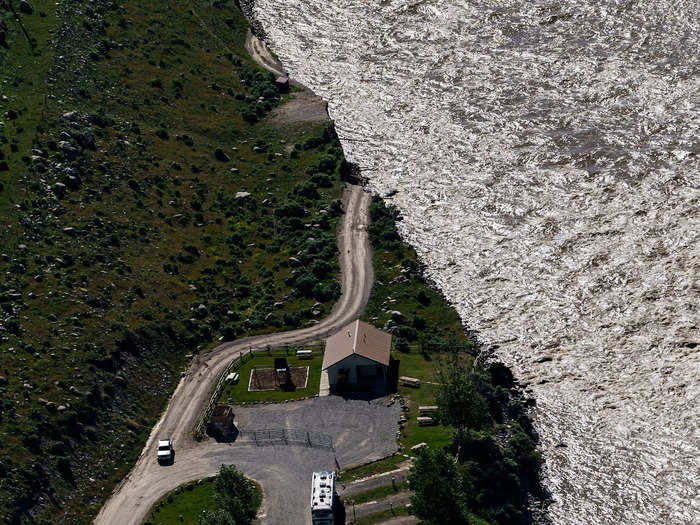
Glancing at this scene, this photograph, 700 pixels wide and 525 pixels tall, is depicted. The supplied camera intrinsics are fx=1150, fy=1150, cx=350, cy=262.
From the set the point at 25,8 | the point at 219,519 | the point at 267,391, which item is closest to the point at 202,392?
the point at 267,391

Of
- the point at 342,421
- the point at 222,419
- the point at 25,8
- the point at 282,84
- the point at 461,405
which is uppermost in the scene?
the point at 25,8

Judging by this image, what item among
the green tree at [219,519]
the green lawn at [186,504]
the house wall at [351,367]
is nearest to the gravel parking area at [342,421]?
the house wall at [351,367]

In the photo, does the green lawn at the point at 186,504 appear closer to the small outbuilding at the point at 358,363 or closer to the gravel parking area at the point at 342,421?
the gravel parking area at the point at 342,421

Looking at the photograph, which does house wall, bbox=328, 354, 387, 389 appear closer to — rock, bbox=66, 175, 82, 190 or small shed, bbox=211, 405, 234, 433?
small shed, bbox=211, 405, 234, 433

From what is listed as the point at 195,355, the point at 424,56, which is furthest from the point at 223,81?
the point at 195,355

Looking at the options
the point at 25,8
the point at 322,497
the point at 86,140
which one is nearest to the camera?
the point at 322,497

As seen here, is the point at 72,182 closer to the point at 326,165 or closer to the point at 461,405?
the point at 326,165
